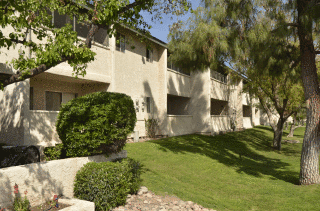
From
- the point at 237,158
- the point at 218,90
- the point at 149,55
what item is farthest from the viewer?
the point at 218,90

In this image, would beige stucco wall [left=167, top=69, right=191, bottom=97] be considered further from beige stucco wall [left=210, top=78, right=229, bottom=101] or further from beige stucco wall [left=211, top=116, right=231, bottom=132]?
beige stucco wall [left=211, top=116, right=231, bottom=132]

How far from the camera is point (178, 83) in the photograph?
71.4ft

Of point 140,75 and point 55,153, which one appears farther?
point 140,75

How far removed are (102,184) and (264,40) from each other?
930 cm

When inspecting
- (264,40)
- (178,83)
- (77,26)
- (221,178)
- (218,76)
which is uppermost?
(77,26)

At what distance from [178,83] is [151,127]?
17.3ft

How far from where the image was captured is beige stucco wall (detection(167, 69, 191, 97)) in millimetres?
20594

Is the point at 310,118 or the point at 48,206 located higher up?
the point at 310,118

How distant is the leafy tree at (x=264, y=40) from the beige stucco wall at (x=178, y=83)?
6.34m

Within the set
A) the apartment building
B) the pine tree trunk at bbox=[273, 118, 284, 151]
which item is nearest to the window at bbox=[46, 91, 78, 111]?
the apartment building

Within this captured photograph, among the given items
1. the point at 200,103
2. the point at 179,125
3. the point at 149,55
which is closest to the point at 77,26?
the point at 149,55

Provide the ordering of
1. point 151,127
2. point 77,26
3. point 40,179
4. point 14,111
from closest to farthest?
point 40,179
point 14,111
point 77,26
point 151,127

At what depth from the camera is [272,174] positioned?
42.5 feet

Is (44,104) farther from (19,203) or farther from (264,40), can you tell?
(264,40)
